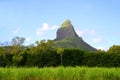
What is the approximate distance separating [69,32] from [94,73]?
14909 cm

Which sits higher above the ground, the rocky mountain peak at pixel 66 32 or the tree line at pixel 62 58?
the rocky mountain peak at pixel 66 32

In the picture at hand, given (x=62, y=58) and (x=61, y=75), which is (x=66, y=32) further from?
(x=61, y=75)

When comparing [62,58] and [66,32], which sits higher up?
[66,32]

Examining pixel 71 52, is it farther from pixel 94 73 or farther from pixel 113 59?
pixel 94 73

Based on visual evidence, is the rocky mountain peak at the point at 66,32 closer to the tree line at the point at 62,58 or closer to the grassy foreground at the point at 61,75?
the tree line at the point at 62,58

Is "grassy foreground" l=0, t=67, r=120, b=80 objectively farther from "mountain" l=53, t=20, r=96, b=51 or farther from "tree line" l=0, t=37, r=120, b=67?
"mountain" l=53, t=20, r=96, b=51

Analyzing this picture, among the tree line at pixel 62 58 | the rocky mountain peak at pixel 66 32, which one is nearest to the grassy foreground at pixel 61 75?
the tree line at pixel 62 58

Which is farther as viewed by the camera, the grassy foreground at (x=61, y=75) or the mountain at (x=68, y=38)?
the mountain at (x=68, y=38)

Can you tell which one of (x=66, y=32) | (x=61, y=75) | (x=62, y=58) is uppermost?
(x=66, y=32)

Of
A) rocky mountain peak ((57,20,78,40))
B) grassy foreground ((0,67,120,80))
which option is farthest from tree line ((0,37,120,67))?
rocky mountain peak ((57,20,78,40))

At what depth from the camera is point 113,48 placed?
59000 millimetres

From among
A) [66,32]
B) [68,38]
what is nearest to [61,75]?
[68,38]

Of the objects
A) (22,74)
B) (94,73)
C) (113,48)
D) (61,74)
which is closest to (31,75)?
(22,74)

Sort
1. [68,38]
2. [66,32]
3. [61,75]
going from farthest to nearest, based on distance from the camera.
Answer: [66,32]
[68,38]
[61,75]
